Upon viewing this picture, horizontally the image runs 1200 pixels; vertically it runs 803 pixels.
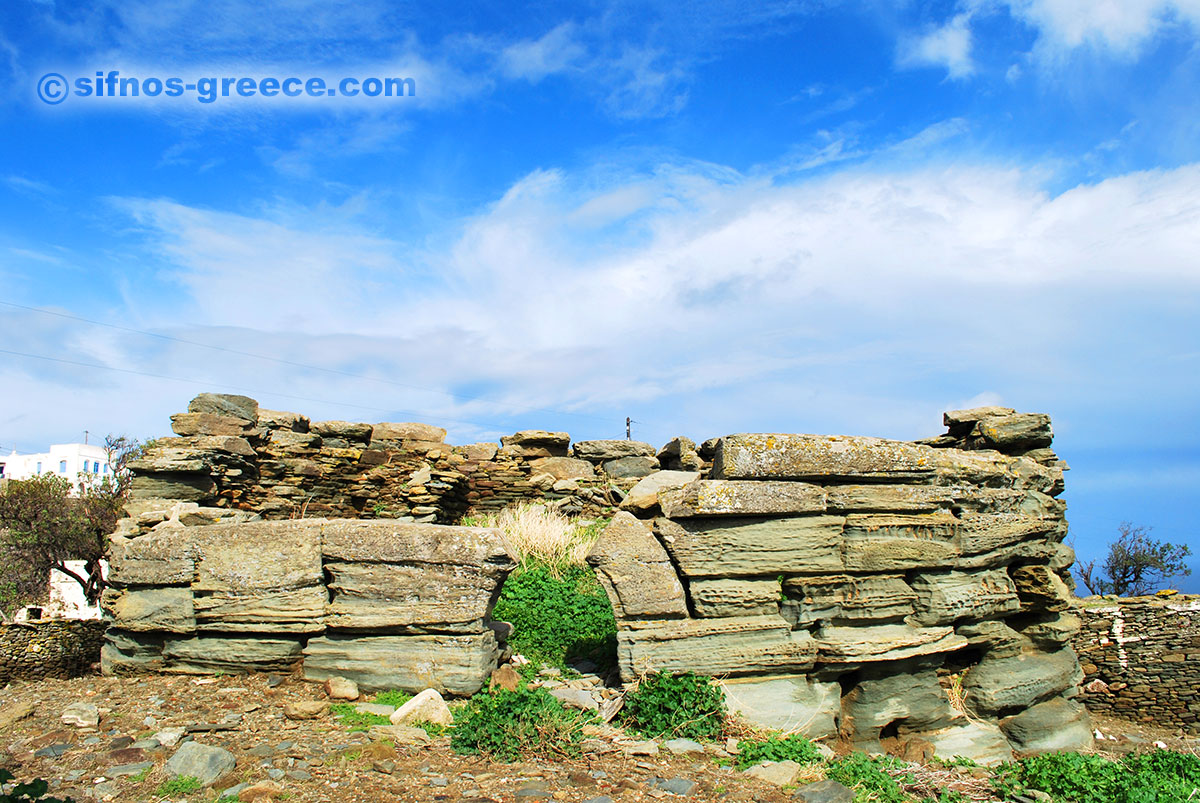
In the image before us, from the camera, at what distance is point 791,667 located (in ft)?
20.6

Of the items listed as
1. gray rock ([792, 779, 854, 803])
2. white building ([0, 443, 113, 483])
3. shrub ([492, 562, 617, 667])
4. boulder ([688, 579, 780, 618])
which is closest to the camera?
gray rock ([792, 779, 854, 803])

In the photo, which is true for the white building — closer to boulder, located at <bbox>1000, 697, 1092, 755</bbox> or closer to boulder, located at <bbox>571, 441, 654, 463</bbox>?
boulder, located at <bbox>571, 441, 654, 463</bbox>

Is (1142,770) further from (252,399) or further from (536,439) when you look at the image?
(252,399)

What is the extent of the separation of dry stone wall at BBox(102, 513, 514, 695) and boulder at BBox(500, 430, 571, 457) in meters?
7.42

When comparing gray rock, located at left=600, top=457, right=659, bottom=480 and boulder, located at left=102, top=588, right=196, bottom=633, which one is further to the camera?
gray rock, located at left=600, top=457, right=659, bottom=480

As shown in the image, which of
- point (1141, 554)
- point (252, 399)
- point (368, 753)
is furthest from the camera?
point (1141, 554)

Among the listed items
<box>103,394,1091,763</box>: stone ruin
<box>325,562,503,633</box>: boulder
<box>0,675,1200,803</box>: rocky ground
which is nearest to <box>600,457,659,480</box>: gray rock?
<box>103,394,1091,763</box>: stone ruin

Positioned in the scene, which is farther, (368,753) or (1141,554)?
(1141,554)

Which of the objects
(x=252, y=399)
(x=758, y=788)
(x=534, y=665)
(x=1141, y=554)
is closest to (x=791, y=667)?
(x=758, y=788)

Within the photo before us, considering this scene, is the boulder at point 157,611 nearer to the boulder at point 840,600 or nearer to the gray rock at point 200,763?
the gray rock at point 200,763

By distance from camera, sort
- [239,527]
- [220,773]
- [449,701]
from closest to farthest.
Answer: [220,773] → [449,701] → [239,527]

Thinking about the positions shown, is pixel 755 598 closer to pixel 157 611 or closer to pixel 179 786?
pixel 179 786

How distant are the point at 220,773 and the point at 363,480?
27.1ft

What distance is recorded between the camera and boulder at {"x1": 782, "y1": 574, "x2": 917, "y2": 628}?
6426 mm
